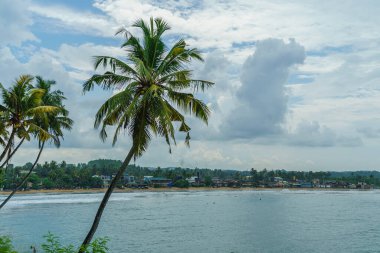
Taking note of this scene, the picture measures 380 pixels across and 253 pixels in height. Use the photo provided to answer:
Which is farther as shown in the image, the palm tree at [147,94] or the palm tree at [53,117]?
the palm tree at [53,117]

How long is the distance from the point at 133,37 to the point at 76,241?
50.9 m

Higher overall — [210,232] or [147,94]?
[147,94]

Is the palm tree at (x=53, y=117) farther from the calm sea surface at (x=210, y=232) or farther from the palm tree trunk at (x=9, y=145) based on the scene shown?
the calm sea surface at (x=210, y=232)

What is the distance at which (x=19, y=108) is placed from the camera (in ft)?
83.0

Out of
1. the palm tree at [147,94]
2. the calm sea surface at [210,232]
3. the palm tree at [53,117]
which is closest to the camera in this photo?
the palm tree at [147,94]

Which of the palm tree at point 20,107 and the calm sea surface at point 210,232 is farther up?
the palm tree at point 20,107

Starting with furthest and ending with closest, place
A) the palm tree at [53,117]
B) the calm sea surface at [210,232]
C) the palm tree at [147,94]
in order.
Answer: the calm sea surface at [210,232] → the palm tree at [53,117] → the palm tree at [147,94]

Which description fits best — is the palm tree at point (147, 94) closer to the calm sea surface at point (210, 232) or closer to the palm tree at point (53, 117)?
the palm tree at point (53, 117)

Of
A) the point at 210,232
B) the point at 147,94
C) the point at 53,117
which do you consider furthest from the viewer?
the point at 210,232

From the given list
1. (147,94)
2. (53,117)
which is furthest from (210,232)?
(147,94)

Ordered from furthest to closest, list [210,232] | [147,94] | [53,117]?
1. [210,232]
2. [53,117]
3. [147,94]

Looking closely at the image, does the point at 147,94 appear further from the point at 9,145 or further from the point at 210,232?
the point at 210,232

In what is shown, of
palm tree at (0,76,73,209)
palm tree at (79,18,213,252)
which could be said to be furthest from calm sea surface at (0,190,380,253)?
palm tree at (79,18,213,252)

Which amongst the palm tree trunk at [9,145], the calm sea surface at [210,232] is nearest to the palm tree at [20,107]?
the palm tree trunk at [9,145]
